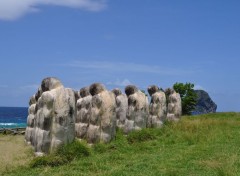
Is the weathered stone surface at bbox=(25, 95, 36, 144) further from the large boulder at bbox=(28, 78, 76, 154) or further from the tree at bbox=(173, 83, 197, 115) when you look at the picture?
the tree at bbox=(173, 83, 197, 115)

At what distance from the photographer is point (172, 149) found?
15648mm

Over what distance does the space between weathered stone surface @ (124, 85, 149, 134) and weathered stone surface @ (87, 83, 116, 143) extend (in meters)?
3.35

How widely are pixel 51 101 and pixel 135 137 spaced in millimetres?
→ 5290

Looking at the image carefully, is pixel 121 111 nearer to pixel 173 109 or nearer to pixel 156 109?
pixel 156 109

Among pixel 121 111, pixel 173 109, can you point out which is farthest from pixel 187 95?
pixel 121 111

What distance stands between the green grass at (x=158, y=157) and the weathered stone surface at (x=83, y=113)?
4.19 ft

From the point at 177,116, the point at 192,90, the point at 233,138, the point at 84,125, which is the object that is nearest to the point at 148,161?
the point at 84,125

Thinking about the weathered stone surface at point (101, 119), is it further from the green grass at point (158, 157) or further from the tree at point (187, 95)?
the tree at point (187, 95)

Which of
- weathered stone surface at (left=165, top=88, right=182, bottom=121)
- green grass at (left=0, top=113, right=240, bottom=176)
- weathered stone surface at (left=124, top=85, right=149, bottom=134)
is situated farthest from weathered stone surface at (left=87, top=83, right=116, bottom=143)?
weathered stone surface at (left=165, top=88, right=182, bottom=121)

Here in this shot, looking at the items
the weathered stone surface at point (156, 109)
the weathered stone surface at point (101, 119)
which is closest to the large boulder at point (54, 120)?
the weathered stone surface at point (101, 119)

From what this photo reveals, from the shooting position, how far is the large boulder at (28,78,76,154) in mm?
14195

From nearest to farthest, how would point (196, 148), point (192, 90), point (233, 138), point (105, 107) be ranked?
point (196, 148), point (105, 107), point (233, 138), point (192, 90)

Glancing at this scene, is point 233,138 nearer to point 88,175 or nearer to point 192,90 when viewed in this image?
point 88,175

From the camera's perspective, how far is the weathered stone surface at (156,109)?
76.4 feet
